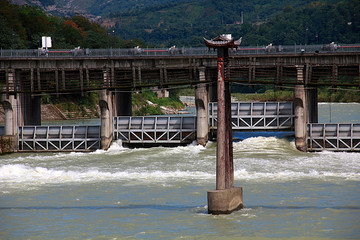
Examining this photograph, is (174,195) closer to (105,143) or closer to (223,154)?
(223,154)

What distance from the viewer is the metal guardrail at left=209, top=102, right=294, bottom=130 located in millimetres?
63469

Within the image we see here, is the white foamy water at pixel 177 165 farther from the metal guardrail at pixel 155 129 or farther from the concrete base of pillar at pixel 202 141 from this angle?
the metal guardrail at pixel 155 129

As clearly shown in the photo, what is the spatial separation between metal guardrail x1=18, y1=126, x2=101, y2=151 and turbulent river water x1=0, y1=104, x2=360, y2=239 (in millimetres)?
4503

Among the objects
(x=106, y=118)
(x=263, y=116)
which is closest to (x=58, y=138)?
(x=106, y=118)

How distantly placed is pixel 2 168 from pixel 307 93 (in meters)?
30.0

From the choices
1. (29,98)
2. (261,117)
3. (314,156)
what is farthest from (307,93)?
(29,98)

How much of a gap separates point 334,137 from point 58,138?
26585 millimetres

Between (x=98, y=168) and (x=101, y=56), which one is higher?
(x=101, y=56)

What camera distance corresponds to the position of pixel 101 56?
67938 millimetres

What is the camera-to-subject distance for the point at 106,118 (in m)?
65.3

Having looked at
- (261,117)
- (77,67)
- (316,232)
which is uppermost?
(77,67)

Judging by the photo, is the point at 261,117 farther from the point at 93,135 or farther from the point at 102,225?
the point at 102,225

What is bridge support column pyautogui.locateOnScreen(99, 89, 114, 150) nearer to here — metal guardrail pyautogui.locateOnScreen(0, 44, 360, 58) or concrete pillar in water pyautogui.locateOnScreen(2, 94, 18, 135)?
metal guardrail pyautogui.locateOnScreen(0, 44, 360, 58)

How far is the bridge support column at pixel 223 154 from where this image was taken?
3159cm
